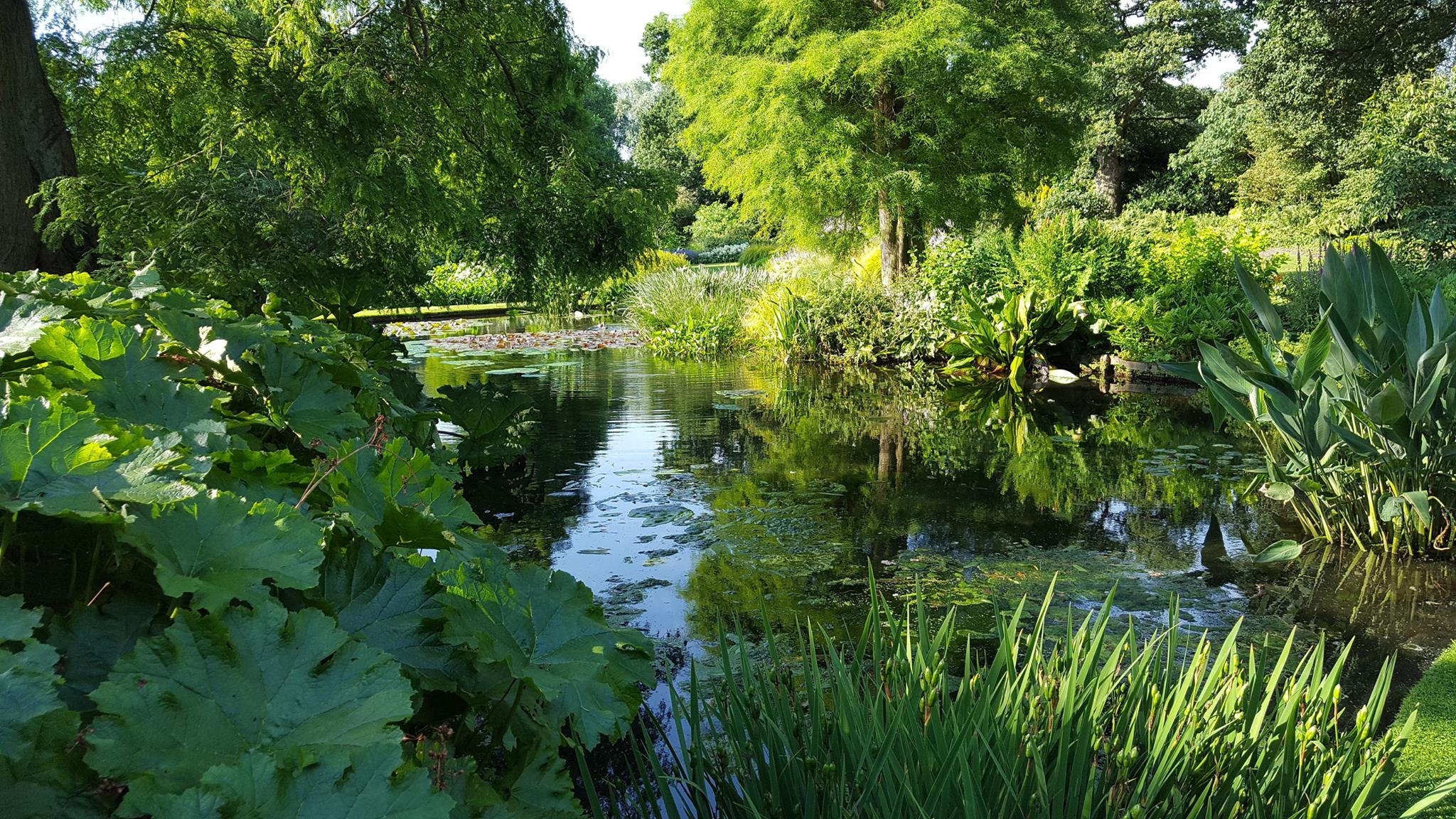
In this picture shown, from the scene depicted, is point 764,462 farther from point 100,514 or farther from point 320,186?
point 100,514

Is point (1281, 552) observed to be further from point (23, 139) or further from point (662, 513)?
point (23, 139)

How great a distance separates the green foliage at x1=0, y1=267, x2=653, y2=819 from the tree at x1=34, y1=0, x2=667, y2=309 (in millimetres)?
3452

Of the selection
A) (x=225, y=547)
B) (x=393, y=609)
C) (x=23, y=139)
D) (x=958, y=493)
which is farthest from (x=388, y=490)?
(x=958, y=493)

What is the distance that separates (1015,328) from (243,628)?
37.8 feet

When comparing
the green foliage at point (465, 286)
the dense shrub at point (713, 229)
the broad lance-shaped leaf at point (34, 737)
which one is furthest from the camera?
the dense shrub at point (713, 229)

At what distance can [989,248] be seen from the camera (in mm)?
12617

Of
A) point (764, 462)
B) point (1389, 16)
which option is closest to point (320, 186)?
point (764, 462)

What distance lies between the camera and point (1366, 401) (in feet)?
13.8

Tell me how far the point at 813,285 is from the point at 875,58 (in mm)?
3235

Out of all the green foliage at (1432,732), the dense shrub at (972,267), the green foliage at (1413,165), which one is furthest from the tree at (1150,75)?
the green foliage at (1432,732)

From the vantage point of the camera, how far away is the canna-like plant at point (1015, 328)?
11461 mm

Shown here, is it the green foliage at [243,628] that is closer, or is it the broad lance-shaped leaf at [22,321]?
the green foliage at [243,628]

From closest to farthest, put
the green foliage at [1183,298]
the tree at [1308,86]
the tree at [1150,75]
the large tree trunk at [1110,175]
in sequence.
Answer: the green foliage at [1183,298], the tree at [1308,86], the tree at [1150,75], the large tree trunk at [1110,175]

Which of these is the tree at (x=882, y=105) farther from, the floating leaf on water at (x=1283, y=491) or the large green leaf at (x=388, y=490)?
the large green leaf at (x=388, y=490)
